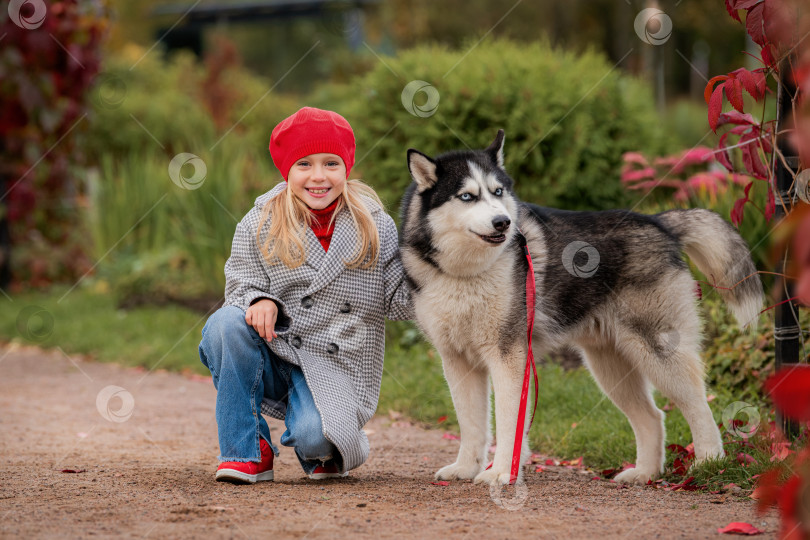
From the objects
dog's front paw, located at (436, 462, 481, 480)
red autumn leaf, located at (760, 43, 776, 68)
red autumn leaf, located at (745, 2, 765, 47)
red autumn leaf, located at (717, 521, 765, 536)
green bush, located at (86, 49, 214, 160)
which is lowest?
red autumn leaf, located at (717, 521, 765, 536)

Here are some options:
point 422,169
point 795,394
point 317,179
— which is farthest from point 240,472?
point 795,394

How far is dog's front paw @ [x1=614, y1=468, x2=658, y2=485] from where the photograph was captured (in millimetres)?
3680

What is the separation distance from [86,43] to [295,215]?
283 inches

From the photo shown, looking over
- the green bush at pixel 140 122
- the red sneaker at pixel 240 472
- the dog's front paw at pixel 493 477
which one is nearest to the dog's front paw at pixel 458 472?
the dog's front paw at pixel 493 477

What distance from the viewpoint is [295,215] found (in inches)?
143

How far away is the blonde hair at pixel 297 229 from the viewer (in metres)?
3.58

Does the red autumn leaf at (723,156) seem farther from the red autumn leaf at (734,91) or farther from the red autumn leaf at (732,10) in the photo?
the red autumn leaf at (732,10)

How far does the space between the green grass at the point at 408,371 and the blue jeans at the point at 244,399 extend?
147 cm

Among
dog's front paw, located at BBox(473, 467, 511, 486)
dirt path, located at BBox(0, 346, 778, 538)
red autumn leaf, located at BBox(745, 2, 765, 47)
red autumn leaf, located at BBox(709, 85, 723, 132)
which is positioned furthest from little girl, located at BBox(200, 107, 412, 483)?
red autumn leaf, located at BBox(745, 2, 765, 47)

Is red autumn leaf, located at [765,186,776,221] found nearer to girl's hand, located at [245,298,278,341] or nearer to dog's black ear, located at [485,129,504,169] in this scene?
dog's black ear, located at [485,129,504,169]

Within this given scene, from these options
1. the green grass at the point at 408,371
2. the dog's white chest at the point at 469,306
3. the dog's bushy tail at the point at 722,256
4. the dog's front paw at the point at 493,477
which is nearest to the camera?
the dog's front paw at the point at 493,477

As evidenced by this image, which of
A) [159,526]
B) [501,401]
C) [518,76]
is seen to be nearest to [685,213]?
[501,401]

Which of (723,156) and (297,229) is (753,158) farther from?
(297,229)

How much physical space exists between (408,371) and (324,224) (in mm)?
2438
